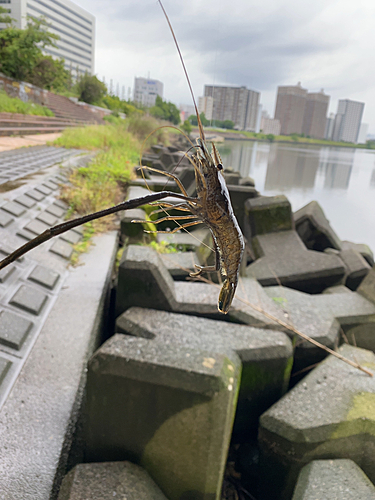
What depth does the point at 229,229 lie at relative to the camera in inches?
25.5

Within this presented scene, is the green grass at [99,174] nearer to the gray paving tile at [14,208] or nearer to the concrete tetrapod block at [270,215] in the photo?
the gray paving tile at [14,208]

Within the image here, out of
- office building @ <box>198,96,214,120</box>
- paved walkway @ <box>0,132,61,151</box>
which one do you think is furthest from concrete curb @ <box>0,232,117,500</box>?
paved walkway @ <box>0,132,61,151</box>

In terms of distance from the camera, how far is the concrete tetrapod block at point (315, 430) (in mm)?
2164

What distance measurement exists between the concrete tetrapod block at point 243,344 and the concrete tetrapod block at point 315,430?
0.27 m

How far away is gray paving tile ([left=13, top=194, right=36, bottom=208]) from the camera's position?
15.0ft

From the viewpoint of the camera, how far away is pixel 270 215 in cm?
610

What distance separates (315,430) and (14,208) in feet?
12.9

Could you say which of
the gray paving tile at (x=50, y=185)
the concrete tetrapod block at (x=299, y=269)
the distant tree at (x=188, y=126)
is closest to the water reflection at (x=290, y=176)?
the distant tree at (x=188, y=126)

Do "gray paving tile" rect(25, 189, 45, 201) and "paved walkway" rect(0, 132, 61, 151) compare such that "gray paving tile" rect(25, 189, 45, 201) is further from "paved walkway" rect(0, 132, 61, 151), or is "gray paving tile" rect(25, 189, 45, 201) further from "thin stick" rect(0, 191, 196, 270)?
"thin stick" rect(0, 191, 196, 270)

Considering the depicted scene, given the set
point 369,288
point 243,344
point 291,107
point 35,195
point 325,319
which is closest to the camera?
point 243,344

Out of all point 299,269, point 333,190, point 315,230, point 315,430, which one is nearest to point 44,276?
point 315,430

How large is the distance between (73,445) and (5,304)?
126 cm

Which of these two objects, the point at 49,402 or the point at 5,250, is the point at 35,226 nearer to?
the point at 5,250

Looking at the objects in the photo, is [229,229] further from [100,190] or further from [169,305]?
[100,190]
